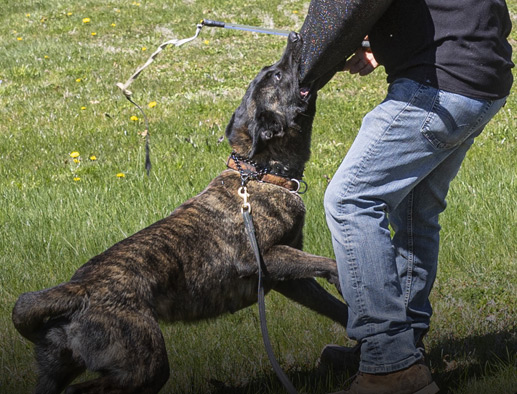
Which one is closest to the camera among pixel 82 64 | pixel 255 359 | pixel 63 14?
pixel 255 359

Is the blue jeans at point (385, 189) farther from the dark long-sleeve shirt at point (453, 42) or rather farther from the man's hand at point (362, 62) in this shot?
the man's hand at point (362, 62)

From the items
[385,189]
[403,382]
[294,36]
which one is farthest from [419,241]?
[294,36]

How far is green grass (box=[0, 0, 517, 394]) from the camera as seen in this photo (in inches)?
165

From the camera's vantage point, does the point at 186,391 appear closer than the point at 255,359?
Yes

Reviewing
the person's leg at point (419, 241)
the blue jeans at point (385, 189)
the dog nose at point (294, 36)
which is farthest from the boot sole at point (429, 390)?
the dog nose at point (294, 36)

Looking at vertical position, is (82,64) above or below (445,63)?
below

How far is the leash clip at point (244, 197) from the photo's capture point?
3.89 m

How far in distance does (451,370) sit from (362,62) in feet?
5.69

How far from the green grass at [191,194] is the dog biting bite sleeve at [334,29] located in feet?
5.71

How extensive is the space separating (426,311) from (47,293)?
198 centimetres

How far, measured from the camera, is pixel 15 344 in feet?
14.7

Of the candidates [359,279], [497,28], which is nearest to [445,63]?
[497,28]

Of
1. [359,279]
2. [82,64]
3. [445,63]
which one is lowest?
[82,64]

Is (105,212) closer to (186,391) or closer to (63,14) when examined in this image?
(186,391)
